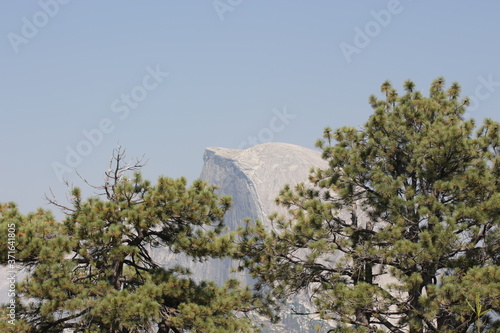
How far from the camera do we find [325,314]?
12.0 meters

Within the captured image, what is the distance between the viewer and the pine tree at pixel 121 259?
11.2 meters

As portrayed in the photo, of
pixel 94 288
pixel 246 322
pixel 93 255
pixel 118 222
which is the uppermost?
pixel 118 222

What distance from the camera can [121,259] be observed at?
12188 mm

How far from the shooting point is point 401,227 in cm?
1180

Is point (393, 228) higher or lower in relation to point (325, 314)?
higher

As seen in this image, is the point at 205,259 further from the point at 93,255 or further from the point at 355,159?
the point at 355,159

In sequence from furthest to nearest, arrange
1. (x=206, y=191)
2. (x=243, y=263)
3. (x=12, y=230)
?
(x=243, y=263) → (x=206, y=191) → (x=12, y=230)

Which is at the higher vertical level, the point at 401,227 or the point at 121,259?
the point at 401,227

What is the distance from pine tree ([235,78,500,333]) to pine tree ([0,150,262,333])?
1.48 m

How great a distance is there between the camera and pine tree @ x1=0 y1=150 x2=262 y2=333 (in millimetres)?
11227

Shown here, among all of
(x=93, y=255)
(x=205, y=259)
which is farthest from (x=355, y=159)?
(x=93, y=255)

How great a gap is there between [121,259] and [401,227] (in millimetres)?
6736

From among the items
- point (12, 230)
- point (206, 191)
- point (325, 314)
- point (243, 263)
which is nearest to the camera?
point (12, 230)

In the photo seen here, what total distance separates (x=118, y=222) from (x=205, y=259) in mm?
2585
